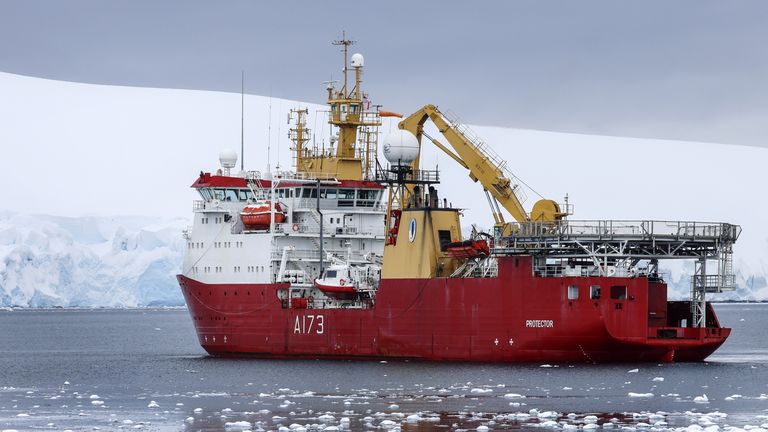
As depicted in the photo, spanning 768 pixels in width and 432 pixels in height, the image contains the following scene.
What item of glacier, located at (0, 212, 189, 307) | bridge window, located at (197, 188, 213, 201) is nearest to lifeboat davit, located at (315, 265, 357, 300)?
bridge window, located at (197, 188, 213, 201)

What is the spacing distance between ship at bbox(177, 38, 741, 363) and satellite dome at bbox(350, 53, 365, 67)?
4cm

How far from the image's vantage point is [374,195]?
4731 centimetres

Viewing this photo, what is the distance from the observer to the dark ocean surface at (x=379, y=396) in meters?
29.0

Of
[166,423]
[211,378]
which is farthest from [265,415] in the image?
[211,378]

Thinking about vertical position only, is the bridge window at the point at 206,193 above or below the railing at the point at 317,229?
above

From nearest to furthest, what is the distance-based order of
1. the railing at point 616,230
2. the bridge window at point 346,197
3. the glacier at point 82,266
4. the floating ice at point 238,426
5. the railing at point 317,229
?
the floating ice at point 238,426 → the railing at point 616,230 → the railing at point 317,229 → the bridge window at point 346,197 → the glacier at point 82,266

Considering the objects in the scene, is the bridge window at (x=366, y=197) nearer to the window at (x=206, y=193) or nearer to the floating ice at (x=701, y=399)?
the window at (x=206, y=193)

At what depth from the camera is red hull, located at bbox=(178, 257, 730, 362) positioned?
1513 inches

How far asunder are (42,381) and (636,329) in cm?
1598

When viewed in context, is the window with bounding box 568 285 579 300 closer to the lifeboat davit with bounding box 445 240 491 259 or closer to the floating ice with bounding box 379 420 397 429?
the lifeboat davit with bounding box 445 240 491 259

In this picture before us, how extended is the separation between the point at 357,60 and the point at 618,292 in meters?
13.8

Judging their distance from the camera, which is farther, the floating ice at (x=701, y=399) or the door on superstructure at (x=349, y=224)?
the door on superstructure at (x=349, y=224)

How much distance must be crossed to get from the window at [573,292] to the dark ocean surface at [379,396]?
182cm

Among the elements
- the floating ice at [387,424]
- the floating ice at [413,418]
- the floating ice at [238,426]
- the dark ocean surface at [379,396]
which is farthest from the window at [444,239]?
the floating ice at [238,426]
